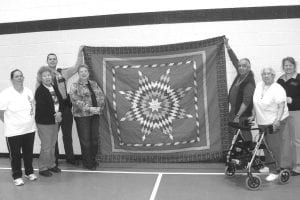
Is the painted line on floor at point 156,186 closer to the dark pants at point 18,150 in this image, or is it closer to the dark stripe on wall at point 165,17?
the dark pants at point 18,150

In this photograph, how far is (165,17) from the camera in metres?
4.85

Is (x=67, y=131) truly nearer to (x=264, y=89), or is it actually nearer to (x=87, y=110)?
(x=87, y=110)

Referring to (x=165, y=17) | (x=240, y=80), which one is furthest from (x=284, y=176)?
(x=165, y=17)

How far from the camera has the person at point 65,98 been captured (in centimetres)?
456

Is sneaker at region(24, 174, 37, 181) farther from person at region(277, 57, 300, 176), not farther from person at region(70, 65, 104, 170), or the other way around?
person at region(277, 57, 300, 176)

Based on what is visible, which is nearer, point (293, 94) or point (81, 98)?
point (293, 94)

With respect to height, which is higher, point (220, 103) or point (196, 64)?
point (196, 64)

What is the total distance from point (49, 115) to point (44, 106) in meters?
0.12

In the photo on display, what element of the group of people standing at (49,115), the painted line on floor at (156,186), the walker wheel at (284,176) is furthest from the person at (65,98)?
the walker wheel at (284,176)

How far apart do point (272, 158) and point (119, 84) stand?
2.16 m

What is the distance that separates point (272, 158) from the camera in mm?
4191

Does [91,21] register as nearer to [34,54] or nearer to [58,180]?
[34,54]

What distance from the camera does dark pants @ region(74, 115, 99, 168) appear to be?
14.9 ft

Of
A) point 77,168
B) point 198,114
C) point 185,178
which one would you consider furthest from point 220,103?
point 77,168
